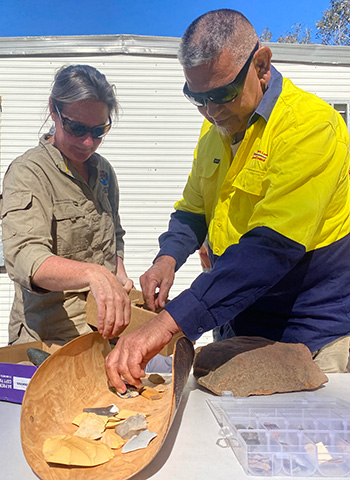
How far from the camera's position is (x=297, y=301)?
2.12m

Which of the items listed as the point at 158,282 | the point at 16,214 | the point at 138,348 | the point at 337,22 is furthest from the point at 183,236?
the point at 337,22

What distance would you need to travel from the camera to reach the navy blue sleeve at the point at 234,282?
175 cm

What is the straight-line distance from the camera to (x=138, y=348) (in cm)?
163

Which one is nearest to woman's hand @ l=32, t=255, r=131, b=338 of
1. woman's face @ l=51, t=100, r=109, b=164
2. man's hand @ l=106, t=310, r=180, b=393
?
man's hand @ l=106, t=310, r=180, b=393

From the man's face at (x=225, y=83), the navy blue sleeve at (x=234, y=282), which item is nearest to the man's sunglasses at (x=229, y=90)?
the man's face at (x=225, y=83)

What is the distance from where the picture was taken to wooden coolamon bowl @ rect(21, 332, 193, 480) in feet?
4.15

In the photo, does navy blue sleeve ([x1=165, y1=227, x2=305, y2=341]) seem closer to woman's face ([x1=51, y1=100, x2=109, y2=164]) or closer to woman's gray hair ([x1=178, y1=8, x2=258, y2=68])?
woman's gray hair ([x1=178, y1=8, x2=258, y2=68])

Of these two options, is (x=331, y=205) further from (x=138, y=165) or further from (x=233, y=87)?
(x=138, y=165)

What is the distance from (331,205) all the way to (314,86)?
6.64 meters

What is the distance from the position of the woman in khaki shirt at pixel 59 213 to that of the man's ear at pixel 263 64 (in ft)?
3.21

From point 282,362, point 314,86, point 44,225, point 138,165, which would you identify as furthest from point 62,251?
point 314,86

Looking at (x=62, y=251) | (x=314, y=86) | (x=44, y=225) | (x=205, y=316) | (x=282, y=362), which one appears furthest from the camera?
(x=314, y=86)

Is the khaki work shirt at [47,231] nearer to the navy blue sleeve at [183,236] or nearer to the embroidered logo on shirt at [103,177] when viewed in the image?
the embroidered logo on shirt at [103,177]

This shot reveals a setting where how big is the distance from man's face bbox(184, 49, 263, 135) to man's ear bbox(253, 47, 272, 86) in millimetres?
25
